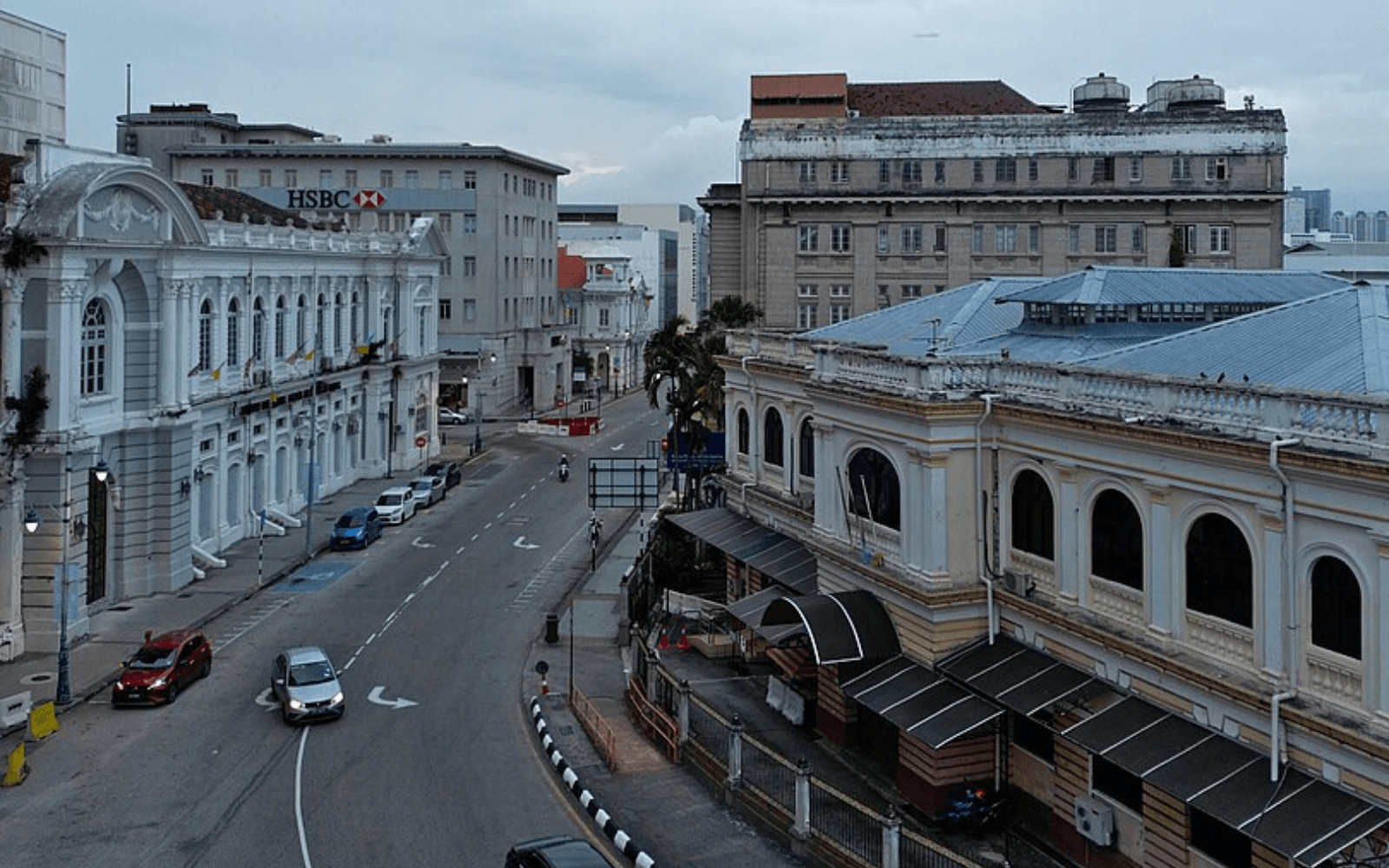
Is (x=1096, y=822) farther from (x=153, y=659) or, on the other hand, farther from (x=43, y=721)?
(x=153, y=659)

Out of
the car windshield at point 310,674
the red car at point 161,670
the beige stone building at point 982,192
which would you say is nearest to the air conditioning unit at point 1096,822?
the car windshield at point 310,674

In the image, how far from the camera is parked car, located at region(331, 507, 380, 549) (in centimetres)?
5491

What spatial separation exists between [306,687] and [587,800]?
9514 mm

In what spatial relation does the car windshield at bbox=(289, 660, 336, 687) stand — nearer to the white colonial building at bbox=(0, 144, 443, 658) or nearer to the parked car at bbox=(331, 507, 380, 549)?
the white colonial building at bbox=(0, 144, 443, 658)

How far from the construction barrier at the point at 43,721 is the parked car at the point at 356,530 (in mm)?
23477

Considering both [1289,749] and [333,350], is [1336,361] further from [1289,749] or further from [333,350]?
[333,350]

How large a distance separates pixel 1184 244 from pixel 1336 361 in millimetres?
57726

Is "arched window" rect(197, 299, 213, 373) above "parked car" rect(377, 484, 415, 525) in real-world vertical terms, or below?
above

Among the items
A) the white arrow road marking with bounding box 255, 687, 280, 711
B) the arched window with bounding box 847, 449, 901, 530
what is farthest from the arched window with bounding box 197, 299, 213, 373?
the arched window with bounding box 847, 449, 901, 530

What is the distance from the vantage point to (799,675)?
1330 inches

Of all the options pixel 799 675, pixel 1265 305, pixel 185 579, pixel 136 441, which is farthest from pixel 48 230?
pixel 1265 305

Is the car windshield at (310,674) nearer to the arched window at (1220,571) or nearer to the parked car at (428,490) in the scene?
the arched window at (1220,571)

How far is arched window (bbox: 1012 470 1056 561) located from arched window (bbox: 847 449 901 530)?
254 centimetres

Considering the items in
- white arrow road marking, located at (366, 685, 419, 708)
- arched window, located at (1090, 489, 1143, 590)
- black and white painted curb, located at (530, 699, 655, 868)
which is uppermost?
arched window, located at (1090, 489, 1143, 590)
